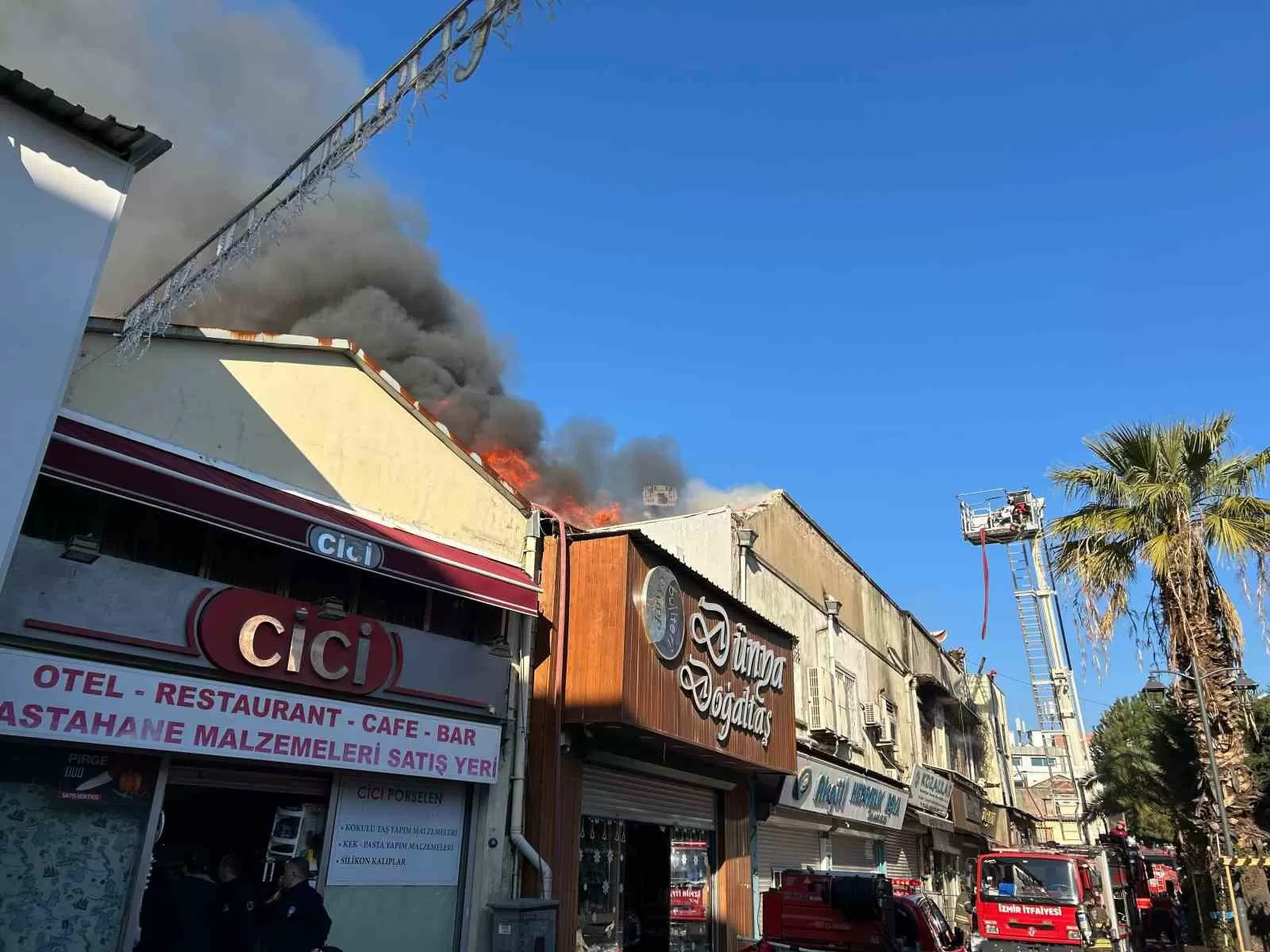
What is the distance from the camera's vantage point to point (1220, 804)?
498 inches

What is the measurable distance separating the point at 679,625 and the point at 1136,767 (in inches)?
964

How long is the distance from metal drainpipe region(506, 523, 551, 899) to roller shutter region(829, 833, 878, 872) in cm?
1047

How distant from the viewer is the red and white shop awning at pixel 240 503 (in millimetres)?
6684

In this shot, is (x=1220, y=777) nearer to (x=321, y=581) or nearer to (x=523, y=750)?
(x=523, y=750)

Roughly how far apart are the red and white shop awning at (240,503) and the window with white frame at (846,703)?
1066 centimetres

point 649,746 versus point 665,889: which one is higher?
point 649,746

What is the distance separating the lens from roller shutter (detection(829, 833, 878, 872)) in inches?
747

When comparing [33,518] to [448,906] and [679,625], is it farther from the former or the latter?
[679,625]

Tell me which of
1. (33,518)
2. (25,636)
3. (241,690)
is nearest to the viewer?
(25,636)

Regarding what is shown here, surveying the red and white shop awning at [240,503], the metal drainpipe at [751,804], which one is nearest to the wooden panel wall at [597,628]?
the red and white shop awning at [240,503]

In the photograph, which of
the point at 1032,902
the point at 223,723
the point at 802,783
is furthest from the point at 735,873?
the point at 223,723

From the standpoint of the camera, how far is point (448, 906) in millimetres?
9336

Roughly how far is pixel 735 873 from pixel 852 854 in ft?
23.4

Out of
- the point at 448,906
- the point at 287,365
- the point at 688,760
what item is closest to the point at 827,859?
the point at 688,760
